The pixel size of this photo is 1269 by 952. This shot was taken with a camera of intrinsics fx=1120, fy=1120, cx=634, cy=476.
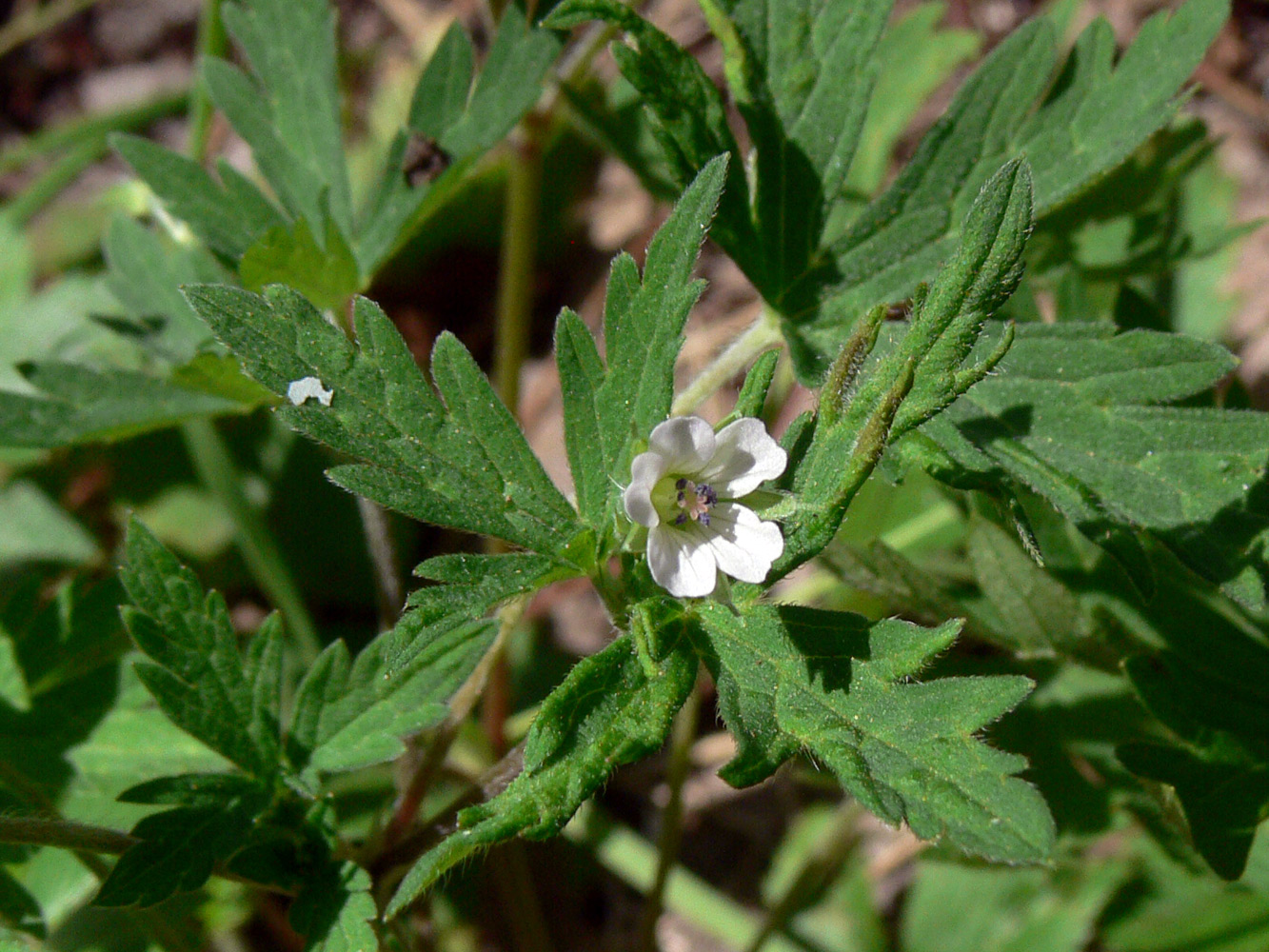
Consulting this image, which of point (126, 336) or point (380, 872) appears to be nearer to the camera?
point (380, 872)

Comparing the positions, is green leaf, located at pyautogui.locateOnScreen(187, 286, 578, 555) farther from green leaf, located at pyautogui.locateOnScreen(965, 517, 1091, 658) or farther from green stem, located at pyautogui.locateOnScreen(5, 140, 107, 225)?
green stem, located at pyautogui.locateOnScreen(5, 140, 107, 225)

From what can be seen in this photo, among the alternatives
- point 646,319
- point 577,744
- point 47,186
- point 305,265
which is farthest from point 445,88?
point 47,186

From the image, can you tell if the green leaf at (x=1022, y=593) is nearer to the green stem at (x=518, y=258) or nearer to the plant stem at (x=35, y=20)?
the green stem at (x=518, y=258)

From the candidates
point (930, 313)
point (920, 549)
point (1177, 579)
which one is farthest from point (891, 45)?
point (930, 313)

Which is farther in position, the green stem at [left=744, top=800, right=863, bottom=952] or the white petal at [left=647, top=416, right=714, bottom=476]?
the green stem at [left=744, top=800, right=863, bottom=952]

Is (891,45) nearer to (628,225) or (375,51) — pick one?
(628,225)

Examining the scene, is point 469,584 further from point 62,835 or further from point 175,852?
point 62,835

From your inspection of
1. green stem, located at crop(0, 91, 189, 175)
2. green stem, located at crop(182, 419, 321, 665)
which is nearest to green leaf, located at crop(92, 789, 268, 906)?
green stem, located at crop(182, 419, 321, 665)
